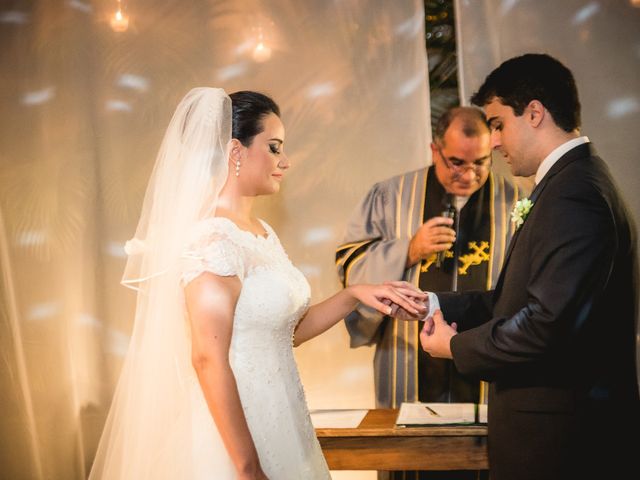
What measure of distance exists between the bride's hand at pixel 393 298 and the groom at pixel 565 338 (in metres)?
0.46

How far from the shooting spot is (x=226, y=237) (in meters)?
2.12

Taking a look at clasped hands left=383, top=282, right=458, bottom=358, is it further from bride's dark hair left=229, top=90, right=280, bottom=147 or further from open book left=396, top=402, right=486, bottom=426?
bride's dark hair left=229, top=90, right=280, bottom=147

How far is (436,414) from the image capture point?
281 cm

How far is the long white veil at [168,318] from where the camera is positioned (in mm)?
2119

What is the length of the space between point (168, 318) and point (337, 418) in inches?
43.1

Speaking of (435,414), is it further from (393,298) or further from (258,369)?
(258,369)

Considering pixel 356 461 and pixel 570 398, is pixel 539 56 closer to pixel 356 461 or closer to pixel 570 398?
pixel 570 398

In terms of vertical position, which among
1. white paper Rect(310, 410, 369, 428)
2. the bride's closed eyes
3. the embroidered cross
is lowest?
white paper Rect(310, 410, 369, 428)

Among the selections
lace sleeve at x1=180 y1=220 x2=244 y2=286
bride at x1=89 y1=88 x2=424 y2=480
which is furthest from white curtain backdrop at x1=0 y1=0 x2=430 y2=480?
lace sleeve at x1=180 y1=220 x2=244 y2=286

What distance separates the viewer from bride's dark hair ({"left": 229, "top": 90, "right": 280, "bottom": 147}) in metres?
2.38

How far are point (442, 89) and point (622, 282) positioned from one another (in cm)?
206

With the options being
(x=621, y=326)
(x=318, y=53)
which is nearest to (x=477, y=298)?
(x=621, y=326)

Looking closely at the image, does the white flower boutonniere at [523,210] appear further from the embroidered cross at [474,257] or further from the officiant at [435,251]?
the embroidered cross at [474,257]

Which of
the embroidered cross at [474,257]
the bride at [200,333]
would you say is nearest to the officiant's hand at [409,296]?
the bride at [200,333]
